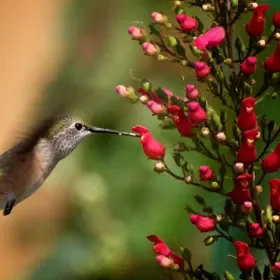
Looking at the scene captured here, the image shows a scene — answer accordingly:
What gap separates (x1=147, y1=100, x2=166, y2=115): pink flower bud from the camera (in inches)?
49.2

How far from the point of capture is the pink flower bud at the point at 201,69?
1.16 meters

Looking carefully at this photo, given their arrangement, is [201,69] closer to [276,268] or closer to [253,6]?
[253,6]

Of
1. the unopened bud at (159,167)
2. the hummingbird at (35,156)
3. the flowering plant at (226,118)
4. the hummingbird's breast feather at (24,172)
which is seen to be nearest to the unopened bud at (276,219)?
the flowering plant at (226,118)

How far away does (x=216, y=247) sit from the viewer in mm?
2428

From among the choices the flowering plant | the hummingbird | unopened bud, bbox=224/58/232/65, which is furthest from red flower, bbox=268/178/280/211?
the hummingbird

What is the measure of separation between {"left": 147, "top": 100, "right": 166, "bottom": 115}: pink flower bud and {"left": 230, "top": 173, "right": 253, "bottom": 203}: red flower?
19 centimetres

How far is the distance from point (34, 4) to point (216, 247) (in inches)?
91.6

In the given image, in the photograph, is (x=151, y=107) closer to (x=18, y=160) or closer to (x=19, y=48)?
(x=18, y=160)

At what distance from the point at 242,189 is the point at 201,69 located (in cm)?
20

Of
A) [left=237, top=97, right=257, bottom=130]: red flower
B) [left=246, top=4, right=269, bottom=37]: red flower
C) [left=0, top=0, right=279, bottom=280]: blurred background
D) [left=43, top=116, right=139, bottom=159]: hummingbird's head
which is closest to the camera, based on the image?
[left=237, top=97, right=257, bottom=130]: red flower

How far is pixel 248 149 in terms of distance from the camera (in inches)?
45.1

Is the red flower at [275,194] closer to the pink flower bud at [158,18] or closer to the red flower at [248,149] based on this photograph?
the red flower at [248,149]

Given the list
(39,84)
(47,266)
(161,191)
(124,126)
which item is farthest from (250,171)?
(39,84)

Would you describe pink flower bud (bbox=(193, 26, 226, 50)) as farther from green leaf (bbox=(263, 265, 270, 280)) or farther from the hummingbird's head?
the hummingbird's head
